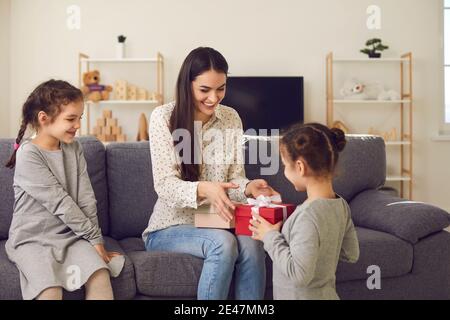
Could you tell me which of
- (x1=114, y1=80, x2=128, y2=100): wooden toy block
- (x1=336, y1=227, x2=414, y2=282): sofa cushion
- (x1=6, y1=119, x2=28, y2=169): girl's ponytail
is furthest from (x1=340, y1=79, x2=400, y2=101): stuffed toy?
(x1=6, y1=119, x2=28, y2=169): girl's ponytail

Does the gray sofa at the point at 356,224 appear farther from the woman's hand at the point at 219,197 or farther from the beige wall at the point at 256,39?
the beige wall at the point at 256,39

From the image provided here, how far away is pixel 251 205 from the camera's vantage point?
5.44 ft

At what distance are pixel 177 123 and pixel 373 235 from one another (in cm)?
86

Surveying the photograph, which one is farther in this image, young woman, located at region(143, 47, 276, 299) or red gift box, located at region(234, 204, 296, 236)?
young woman, located at region(143, 47, 276, 299)

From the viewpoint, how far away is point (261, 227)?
5.07 ft

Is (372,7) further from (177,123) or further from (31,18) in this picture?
(177,123)

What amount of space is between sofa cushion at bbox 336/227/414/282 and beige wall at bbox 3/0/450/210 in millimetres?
3221

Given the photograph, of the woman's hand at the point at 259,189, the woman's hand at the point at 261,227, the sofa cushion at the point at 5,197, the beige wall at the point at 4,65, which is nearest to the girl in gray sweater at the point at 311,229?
the woman's hand at the point at 261,227

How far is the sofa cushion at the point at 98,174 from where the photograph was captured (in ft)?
7.25

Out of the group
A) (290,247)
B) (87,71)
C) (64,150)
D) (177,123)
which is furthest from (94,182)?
(87,71)

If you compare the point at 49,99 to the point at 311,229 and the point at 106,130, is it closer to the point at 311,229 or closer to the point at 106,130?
the point at 311,229

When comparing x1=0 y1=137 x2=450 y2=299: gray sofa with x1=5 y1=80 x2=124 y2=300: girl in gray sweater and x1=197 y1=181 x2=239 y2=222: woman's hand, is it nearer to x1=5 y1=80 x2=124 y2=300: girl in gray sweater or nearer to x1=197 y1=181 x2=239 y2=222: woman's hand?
x1=5 y1=80 x2=124 y2=300: girl in gray sweater

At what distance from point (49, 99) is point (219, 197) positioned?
67 cm

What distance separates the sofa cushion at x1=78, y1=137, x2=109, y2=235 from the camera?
221 centimetres
